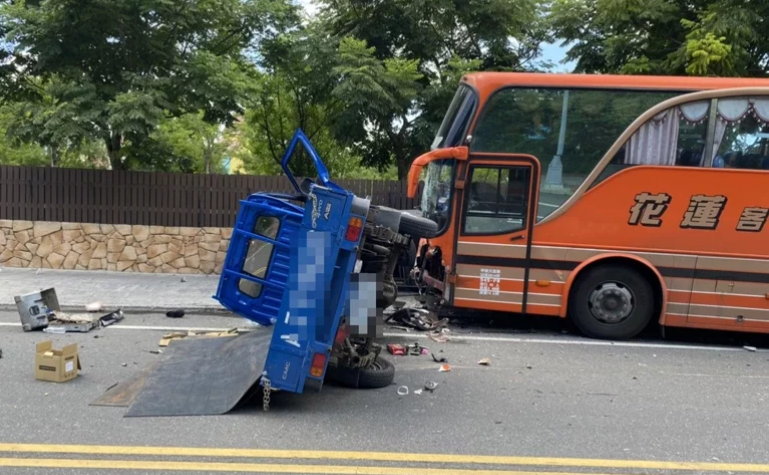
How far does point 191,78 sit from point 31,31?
2591 mm

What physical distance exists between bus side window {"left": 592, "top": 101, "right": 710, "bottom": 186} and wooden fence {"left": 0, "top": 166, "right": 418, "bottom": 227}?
14.6 feet

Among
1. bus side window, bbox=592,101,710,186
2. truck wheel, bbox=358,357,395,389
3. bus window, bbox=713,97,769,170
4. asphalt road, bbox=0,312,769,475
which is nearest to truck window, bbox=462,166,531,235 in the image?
bus side window, bbox=592,101,710,186

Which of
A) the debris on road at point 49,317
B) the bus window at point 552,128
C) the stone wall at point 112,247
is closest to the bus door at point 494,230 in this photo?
the bus window at point 552,128

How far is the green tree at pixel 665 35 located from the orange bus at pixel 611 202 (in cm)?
272

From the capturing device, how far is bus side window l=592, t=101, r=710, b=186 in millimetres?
7348

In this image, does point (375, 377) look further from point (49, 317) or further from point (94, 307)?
point (94, 307)

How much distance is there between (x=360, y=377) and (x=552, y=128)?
13.3ft

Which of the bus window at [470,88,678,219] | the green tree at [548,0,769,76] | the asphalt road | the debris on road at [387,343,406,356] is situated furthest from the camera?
the green tree at [548,0,769,76]

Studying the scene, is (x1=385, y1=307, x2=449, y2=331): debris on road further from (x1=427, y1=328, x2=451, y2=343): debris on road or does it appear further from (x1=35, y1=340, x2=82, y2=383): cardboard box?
(x1=35, y1=340, x2=82, y2=383): cardboard box

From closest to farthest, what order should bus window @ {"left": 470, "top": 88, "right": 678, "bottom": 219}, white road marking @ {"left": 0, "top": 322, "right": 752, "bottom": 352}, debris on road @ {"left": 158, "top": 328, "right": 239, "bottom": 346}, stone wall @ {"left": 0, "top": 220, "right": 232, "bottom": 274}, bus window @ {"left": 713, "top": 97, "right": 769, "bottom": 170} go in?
1. debris on road @ {"left": 158, "top": 328, "right": 239, "bottom": 346}
2. bus window @ {"left": 713, "top": 97, "right": 769, "bottom": 170}
3. white road marking @ {"left": 0, "top": 322, "right": 752, "bottom": 352}
4. bus window @ {"left": 470, "top": 88, "right": 678, "bottom": 219}
5. stone wall @ {"left": 0, "top": 220, "right": 232, "bottom": 274}

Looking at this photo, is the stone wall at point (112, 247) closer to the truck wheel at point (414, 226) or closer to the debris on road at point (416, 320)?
the debris on road at point (416, 320)

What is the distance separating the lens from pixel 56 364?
529 centimetres

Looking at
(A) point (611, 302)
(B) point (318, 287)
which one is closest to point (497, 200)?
(A) point (611, 302)

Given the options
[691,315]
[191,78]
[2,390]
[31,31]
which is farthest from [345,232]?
[31,31]
